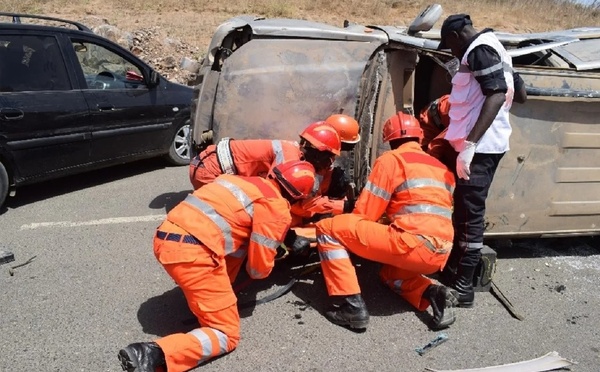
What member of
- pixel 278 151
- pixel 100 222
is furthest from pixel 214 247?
Answer: pixel 100 222

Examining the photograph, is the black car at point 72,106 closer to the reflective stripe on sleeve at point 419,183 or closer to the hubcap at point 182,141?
the hubcap at point 182,141

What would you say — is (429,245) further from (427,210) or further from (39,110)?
(39,110)

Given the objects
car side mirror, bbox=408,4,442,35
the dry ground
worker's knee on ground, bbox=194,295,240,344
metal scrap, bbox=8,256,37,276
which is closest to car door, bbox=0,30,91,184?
metal scrap, bbox=8,256,37,276

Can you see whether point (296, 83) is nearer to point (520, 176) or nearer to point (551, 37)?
point (520, 176)

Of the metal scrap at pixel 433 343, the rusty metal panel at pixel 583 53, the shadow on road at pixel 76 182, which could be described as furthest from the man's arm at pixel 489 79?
the shadow on road at pixel 76 182

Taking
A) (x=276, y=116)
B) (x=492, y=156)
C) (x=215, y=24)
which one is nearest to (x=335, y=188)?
(x=276, y=116)

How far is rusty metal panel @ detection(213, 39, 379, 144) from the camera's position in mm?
4180

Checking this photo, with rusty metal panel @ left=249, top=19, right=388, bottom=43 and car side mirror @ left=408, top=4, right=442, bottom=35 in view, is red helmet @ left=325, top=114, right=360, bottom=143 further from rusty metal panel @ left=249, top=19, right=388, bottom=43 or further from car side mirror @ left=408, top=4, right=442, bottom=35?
car side mirror @ left=408, top=4, right=442, bottom=35

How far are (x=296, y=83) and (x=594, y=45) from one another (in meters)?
2.59

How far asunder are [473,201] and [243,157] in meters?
1.61

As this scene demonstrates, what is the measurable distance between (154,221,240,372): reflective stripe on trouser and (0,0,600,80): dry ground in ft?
26.5

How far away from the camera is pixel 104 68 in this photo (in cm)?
658

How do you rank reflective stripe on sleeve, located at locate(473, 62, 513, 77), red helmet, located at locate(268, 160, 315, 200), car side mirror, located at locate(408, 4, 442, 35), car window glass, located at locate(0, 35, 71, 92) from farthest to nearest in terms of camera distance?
car window glass, located at locate(0, 35, 71, 92), car side mirror, located at locate(408, 4, 442, 35), reflective stripe on sleeve, located at locate(473, 62, 513, 77), red helmet, located at locate(268, 160, 315, 200)

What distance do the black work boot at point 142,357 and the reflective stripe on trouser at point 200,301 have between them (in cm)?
6
